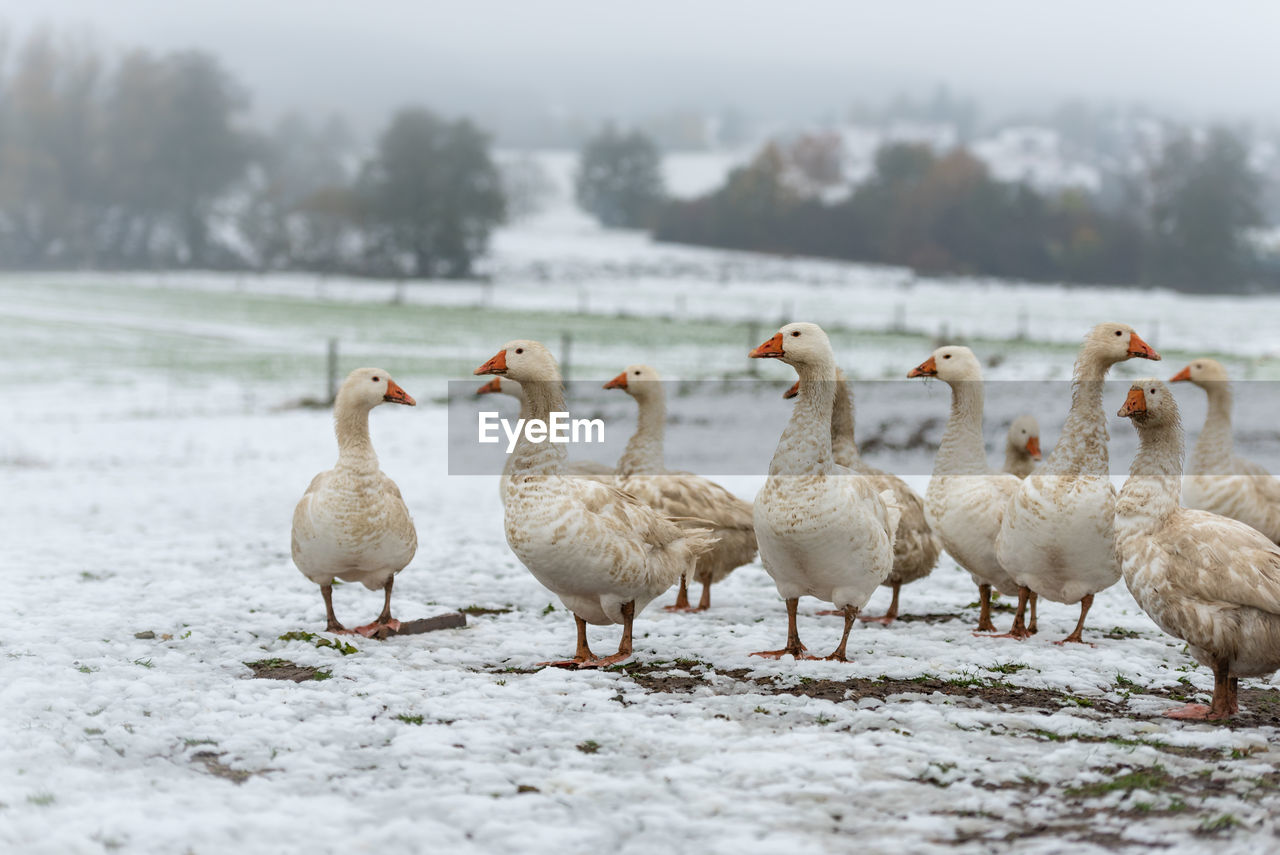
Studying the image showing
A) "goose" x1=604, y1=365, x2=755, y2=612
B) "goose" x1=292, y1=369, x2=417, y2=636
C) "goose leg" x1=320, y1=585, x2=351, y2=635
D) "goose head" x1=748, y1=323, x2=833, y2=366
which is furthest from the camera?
"goose" x1=604, y1=365, x2=755, y2=612

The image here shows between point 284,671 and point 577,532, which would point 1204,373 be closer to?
point 577,532

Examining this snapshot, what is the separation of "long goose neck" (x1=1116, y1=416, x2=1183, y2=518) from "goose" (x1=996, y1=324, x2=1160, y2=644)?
57cm

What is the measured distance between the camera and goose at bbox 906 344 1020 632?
8.12m

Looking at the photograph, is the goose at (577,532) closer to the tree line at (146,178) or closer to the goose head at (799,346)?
the goose head at (799,346)

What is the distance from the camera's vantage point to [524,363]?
7293 mm

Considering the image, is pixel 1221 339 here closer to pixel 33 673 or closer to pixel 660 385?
pixel 660 385

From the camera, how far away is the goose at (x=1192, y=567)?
19.5 ft

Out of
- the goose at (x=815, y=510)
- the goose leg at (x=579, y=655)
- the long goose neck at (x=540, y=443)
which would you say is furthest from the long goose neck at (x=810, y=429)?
the goose leg at (x=579, y=655)

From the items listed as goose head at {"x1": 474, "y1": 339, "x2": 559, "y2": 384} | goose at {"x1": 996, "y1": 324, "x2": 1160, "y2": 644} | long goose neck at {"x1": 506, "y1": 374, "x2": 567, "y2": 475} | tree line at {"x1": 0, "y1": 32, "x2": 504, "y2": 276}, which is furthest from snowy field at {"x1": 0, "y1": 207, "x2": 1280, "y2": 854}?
tree line at {"x1": 0, "y1": 32, "x2": 504, "y2": 276}

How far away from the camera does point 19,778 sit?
5207mm

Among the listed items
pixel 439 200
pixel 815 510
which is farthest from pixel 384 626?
pixel 439 200

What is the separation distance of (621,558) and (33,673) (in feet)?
12.1

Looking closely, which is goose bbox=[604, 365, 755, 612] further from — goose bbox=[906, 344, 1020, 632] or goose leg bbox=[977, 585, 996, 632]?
goose leg bbox=[977, 585, 996, 632]

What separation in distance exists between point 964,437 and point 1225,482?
8.87 ft
